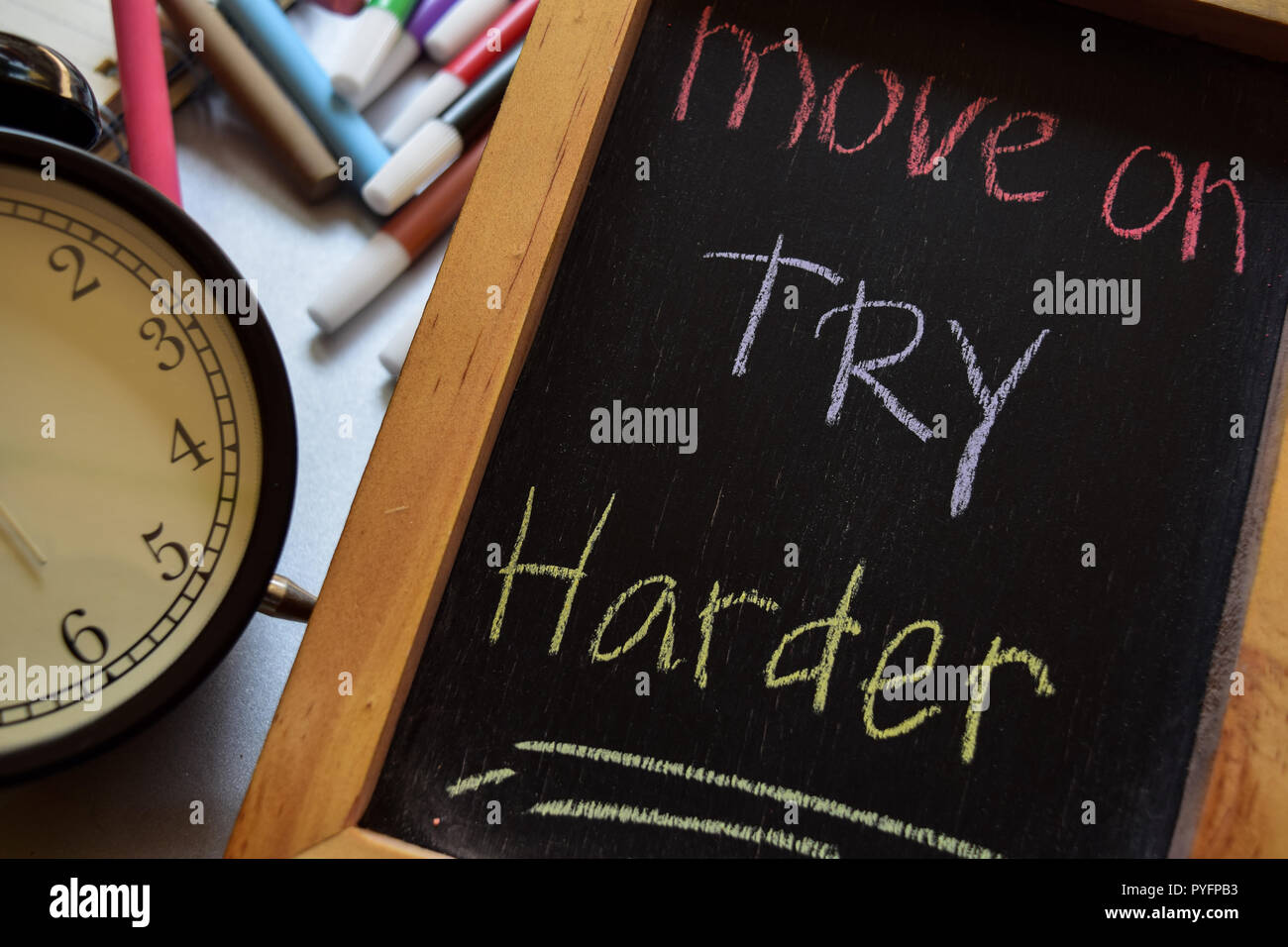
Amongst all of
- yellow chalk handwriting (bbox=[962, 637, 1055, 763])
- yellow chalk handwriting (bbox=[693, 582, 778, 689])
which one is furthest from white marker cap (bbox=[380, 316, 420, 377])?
yellow chalk handwriting (bbox=[962, 637, 1055, 763])

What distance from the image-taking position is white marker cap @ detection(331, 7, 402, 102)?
77 centimetres

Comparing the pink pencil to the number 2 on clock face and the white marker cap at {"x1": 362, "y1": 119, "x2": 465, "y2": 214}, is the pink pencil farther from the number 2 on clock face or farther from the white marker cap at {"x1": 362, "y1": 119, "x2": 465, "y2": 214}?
the number 2 on clock face

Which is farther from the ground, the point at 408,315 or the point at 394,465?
the point at 408,315

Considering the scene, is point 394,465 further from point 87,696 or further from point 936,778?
point 936,778

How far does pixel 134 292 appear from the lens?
483mm

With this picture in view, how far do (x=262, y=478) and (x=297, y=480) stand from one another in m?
0.19

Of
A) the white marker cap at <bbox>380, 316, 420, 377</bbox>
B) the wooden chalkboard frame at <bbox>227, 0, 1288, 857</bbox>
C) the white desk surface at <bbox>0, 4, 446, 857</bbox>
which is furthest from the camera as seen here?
the white marker cap at <bbox>380, 316, 420, 377</bbox>

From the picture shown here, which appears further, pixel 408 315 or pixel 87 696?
pixel 408 315

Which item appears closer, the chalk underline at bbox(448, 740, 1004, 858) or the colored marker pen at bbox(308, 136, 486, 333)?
the chalk underline at bbox(448, 740, 1004, 858)

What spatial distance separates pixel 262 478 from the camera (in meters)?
0.48

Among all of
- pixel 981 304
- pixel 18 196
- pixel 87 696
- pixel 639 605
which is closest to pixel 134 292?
pixel 18 196

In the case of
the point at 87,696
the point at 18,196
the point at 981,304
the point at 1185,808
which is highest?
the point at 981,304

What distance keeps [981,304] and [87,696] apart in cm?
51

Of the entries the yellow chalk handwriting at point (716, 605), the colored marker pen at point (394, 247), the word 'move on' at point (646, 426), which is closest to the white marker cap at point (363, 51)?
the colored marker pen at point (394, 247)
